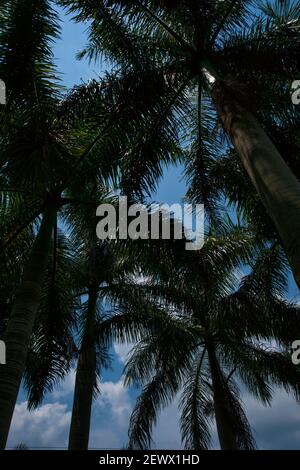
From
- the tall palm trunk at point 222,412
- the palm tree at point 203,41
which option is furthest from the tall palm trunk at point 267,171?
the tall palm trunk at point 222,412

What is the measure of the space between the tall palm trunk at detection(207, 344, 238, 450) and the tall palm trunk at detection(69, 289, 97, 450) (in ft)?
11.1

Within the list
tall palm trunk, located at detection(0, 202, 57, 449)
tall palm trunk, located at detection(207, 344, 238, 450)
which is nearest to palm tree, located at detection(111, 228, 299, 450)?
tall palm trunk, located at detection(207, 344, 238, 450)

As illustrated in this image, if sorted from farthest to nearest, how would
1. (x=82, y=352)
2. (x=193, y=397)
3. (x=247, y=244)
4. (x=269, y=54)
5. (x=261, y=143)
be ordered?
(x=193, y=397) → (x=82, y=352) → (x=247, y=244) → (x=269, y=54) → (x=261, y=143)

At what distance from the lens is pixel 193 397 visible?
13.8 meters

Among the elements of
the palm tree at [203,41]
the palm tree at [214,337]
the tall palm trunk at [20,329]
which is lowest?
the tall palm trunk at [20,329]

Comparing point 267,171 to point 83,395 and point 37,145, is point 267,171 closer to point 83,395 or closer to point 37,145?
point 37,145

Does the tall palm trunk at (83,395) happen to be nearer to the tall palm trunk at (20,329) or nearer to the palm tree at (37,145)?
the palm tree at (37,145)

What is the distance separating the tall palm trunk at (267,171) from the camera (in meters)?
3.98

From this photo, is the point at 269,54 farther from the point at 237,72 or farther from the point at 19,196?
the point at 19,196

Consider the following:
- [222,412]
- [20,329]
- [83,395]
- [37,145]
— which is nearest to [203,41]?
[37,145]

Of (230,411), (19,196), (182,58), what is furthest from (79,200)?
(230,411)

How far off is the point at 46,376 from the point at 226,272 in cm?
391

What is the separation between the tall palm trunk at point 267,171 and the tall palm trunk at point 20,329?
3.18 metres

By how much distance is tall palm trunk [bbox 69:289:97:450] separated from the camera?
1000 centimetres
